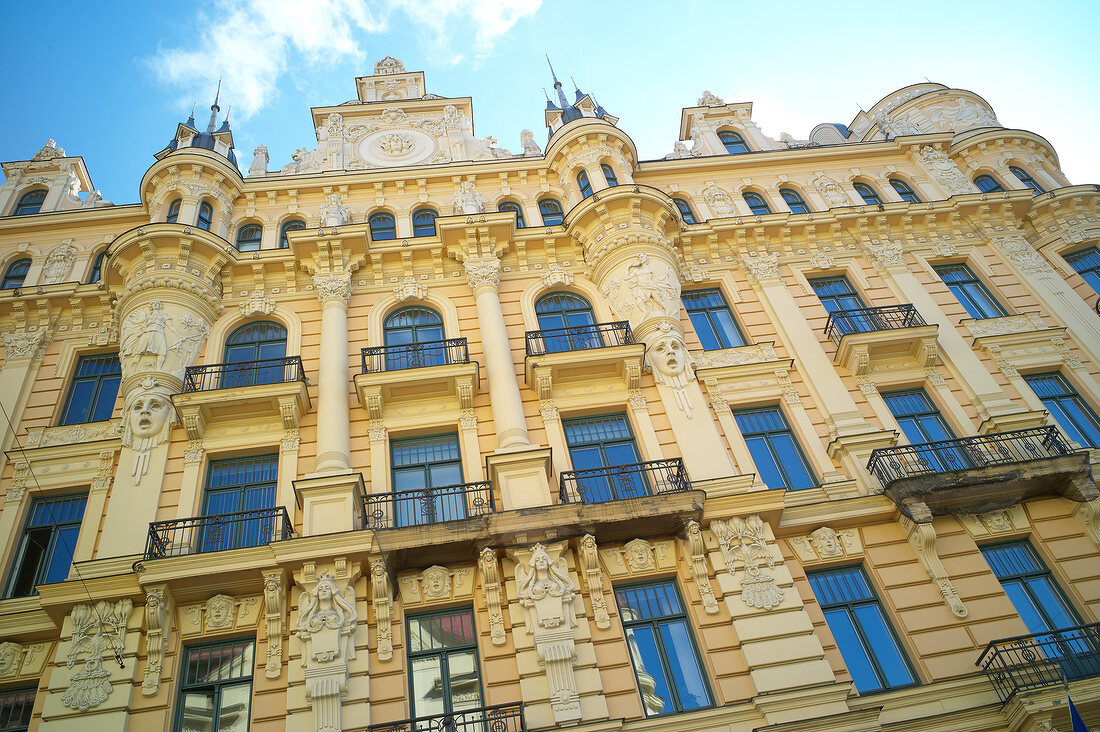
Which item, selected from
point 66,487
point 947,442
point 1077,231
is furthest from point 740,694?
point 1077,231

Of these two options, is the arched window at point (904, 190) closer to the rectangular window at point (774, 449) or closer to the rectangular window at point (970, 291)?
→ the rectangular window at point (970, 291)

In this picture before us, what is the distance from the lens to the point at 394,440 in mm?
18922

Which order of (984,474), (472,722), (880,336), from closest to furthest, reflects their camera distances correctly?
1. (472,722)
2. (984,474)
3. (880,336)

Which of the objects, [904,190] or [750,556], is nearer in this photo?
[750,556]

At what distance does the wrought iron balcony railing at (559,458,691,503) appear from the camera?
17.1 metres

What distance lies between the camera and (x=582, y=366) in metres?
19.7

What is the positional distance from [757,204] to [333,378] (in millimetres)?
14937

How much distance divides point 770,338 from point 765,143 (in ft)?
A: 32.6

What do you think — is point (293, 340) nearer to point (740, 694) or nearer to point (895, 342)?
point (740, 694)

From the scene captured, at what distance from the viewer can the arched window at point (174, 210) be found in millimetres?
23109

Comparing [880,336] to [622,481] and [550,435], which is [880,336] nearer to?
[622,481]

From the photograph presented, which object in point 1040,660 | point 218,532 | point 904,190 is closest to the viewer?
point 1040,660

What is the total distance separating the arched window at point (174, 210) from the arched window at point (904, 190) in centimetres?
2259

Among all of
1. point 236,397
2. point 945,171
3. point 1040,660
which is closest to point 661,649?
point 1040,660
